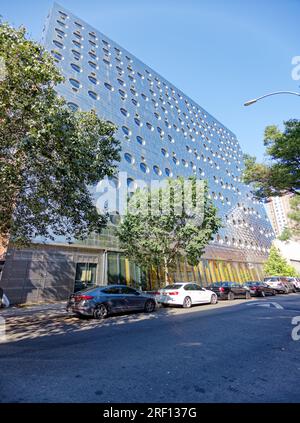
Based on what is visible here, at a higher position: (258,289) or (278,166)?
(278,166)

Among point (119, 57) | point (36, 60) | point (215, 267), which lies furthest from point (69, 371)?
point (119, 57)

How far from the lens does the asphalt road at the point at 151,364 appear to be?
3.40m

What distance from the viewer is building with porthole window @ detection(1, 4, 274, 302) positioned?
16.5 metres

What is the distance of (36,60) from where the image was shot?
666 cm

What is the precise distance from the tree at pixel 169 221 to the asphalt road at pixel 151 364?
27.3ft

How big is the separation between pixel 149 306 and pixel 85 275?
25.4 feet

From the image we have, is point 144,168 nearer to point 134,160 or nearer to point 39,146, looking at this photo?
point 134,160

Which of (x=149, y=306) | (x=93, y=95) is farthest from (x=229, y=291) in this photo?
(x=93, y=95)

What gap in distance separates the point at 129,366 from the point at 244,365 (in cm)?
Answer: 229

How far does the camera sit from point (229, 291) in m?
18.6

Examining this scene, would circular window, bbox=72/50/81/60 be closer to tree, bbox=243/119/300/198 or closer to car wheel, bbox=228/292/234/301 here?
tree, bbox=243/119/300/198

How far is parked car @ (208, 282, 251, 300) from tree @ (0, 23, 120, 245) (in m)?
12.9

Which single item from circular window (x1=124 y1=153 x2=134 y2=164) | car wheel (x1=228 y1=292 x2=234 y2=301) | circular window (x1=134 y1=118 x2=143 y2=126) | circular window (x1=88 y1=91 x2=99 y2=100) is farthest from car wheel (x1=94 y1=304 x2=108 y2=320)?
circular window (x1=134 y1=118 x2=143 y2=126)

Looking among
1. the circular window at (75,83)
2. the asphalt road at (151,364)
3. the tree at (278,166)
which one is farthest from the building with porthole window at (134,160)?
the tree at (278,166)
